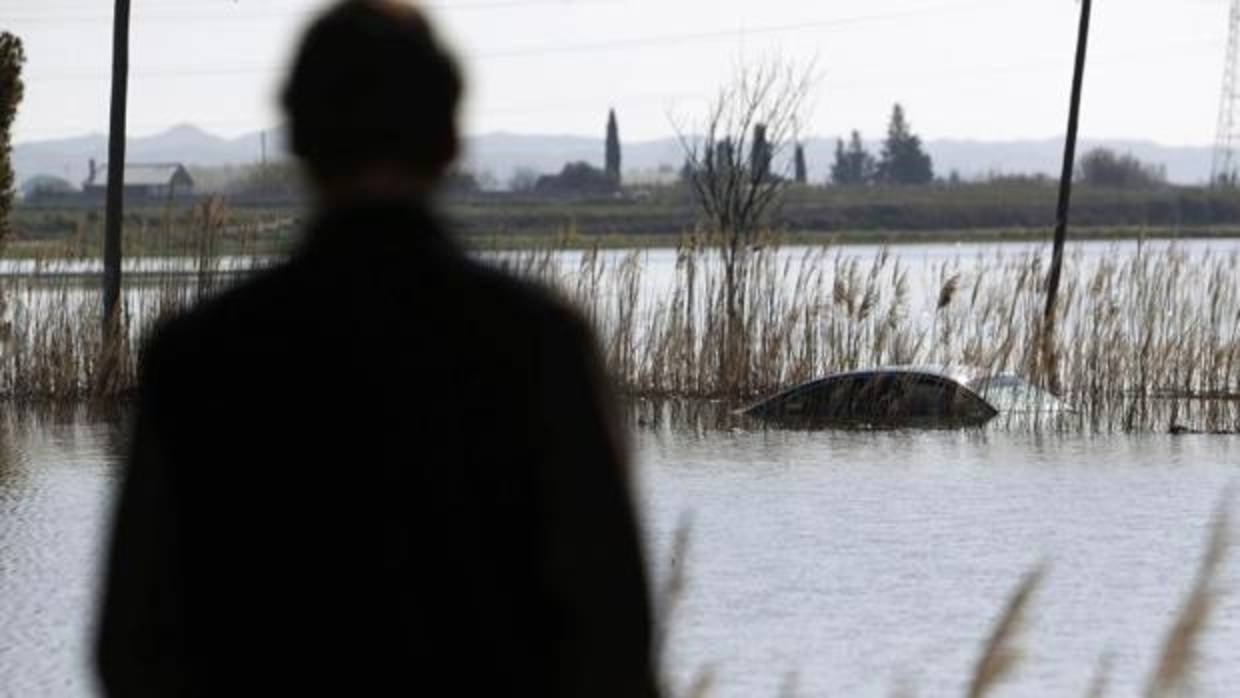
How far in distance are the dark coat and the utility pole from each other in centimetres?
1690

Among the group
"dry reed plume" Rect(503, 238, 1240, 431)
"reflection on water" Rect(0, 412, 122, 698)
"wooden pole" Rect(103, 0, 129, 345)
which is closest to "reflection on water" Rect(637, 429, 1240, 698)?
"dry reed plume" Rect(503, 238, 1240, 431)

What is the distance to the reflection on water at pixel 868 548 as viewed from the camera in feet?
31.0

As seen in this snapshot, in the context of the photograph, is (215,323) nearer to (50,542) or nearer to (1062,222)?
(50,542)

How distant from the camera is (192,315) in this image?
243 centimetres

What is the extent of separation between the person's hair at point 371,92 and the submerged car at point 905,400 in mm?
16488

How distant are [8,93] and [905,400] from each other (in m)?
7.83

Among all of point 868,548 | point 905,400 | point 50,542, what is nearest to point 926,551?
point 868,548

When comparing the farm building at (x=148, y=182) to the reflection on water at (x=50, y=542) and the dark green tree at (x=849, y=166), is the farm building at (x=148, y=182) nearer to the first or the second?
the dark green tree at (x=849, y=166)

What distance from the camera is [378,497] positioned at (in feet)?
7.91

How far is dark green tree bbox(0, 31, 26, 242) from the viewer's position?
68.4 feet

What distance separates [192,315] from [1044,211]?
9487 centimetres

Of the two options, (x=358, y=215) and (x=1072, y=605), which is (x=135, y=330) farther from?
(x=358, y=215)

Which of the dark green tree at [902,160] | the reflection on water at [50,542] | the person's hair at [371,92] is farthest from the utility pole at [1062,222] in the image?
the dark green tree at [902,160]

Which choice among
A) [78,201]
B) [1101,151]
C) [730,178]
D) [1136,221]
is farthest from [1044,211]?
[730,178]
